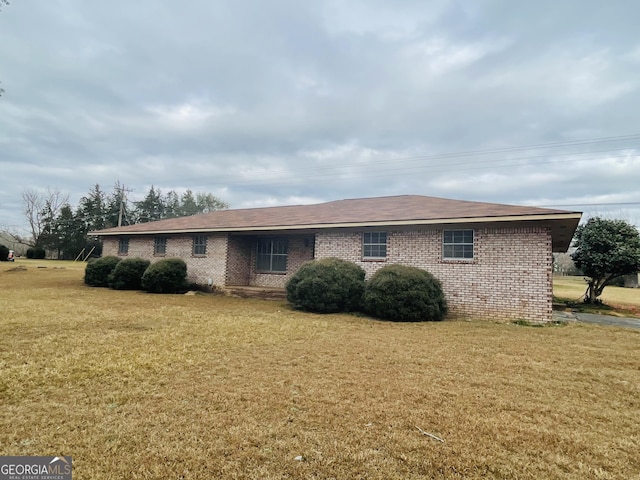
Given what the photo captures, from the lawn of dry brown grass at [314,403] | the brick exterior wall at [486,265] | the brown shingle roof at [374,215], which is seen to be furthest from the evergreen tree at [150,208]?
the lawn of dry brown grass at [314,403]

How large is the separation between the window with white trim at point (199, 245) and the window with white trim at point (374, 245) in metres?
8.07

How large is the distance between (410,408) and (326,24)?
1195 cm

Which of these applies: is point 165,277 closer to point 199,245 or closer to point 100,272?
point 199,245

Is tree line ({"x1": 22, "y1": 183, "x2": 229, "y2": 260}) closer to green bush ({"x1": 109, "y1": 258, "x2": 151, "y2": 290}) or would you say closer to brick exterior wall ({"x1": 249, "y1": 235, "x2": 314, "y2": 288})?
green bush ({"x1": 109, "y1": 258, "x2": 151, "y2": 290})

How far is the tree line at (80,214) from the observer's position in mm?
44281

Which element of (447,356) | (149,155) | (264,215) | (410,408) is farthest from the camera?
(149,155)

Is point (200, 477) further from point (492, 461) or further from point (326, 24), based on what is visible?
point (326, 24)

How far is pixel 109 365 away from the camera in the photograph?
4.62 meters

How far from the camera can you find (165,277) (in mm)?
14578

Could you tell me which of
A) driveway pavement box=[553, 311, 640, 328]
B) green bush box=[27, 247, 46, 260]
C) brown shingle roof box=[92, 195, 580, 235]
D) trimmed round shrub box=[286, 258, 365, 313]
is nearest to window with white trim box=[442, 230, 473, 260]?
brown shingle roof box=[92, 195, 580, 235]

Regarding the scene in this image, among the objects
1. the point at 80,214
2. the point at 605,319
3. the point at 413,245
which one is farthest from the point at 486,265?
the point at 80,214

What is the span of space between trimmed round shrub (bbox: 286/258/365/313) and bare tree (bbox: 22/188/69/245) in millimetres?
53368

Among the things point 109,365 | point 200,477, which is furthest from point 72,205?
point 200,477

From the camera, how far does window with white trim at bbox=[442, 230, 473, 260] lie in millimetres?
10453
